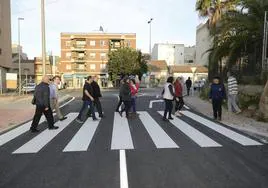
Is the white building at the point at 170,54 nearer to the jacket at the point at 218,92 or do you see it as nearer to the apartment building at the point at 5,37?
the apartment building at the point at 5,37

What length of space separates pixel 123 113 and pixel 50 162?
885cm

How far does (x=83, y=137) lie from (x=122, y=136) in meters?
1.02

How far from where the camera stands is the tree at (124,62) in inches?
2489

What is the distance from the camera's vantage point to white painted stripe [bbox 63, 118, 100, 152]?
324 inches

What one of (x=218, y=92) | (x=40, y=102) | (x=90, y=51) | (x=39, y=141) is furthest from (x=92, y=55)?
(x=39, y=141)

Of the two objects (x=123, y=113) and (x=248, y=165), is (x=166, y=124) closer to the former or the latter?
(x=123, y=113)

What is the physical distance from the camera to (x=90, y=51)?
83625 mm

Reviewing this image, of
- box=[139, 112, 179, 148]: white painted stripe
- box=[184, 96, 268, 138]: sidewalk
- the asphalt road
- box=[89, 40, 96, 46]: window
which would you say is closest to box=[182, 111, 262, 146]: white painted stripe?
the asphalt road

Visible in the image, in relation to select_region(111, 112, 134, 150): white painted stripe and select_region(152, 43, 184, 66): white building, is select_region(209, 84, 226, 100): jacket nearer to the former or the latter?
select_region(111, 112, 134, 150): white painted stripe

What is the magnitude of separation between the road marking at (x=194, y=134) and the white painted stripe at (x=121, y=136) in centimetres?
160

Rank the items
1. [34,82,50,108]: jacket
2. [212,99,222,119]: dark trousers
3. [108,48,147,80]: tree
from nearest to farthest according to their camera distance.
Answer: [34,82,50,108]: jacket → [212,99,222,119]: dark trousers → [108,48,147,80]: tree

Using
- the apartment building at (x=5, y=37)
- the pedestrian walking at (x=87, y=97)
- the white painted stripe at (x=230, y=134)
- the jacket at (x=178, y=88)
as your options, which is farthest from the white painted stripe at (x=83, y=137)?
the apartment building at (x=5, y=37)

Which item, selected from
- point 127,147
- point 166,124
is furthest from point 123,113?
point 127,147

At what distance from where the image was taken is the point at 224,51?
808 inches
